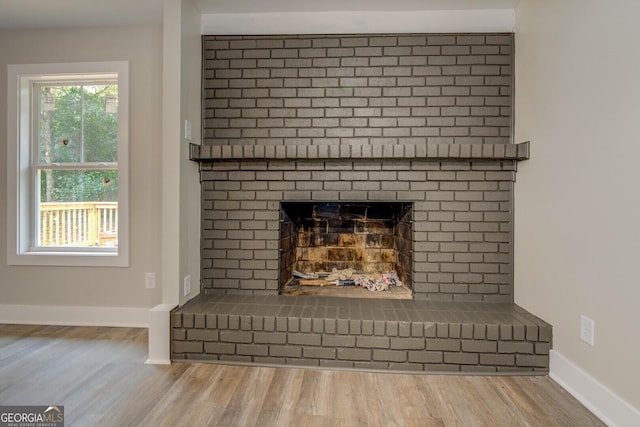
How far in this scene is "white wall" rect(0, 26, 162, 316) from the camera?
101 inches

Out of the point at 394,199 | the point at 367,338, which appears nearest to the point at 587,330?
the point at 367,338

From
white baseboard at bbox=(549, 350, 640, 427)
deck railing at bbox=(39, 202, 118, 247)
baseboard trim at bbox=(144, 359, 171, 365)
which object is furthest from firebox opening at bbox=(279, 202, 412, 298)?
deck railing at bbox=(39, 202, 118, 247)

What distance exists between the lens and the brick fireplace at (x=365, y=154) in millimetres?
2303

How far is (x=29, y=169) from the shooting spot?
2.72 metres

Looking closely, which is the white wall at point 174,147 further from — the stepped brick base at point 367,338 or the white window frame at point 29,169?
the white window frame at point 29,169

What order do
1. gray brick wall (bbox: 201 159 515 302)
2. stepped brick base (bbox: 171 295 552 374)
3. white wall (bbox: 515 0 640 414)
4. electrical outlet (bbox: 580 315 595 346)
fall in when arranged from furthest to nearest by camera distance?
gray brick wall (bbox: 201 159 515 302) → stepped brick base (bbox: 171 295 552 374) → electrical outlet (bbox: 580 315 595 346) → white wall (bbox: 515 0 640 414)

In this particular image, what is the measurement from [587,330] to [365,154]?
1.55m

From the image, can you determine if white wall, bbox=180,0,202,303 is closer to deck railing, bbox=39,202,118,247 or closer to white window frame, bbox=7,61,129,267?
white window frame, bbox=7,61,129,267

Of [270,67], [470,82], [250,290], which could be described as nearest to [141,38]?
[270,67]

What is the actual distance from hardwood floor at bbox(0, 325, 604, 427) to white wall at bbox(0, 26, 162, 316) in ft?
1.85

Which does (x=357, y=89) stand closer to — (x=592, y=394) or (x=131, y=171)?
(x=131, y=171)

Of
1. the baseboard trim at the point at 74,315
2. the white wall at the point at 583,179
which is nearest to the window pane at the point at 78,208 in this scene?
the baseboard trim at the point at 74,315

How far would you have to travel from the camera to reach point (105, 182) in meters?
2.70

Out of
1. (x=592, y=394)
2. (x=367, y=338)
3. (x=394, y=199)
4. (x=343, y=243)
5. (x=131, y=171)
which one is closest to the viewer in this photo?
(x=592, y=394)
